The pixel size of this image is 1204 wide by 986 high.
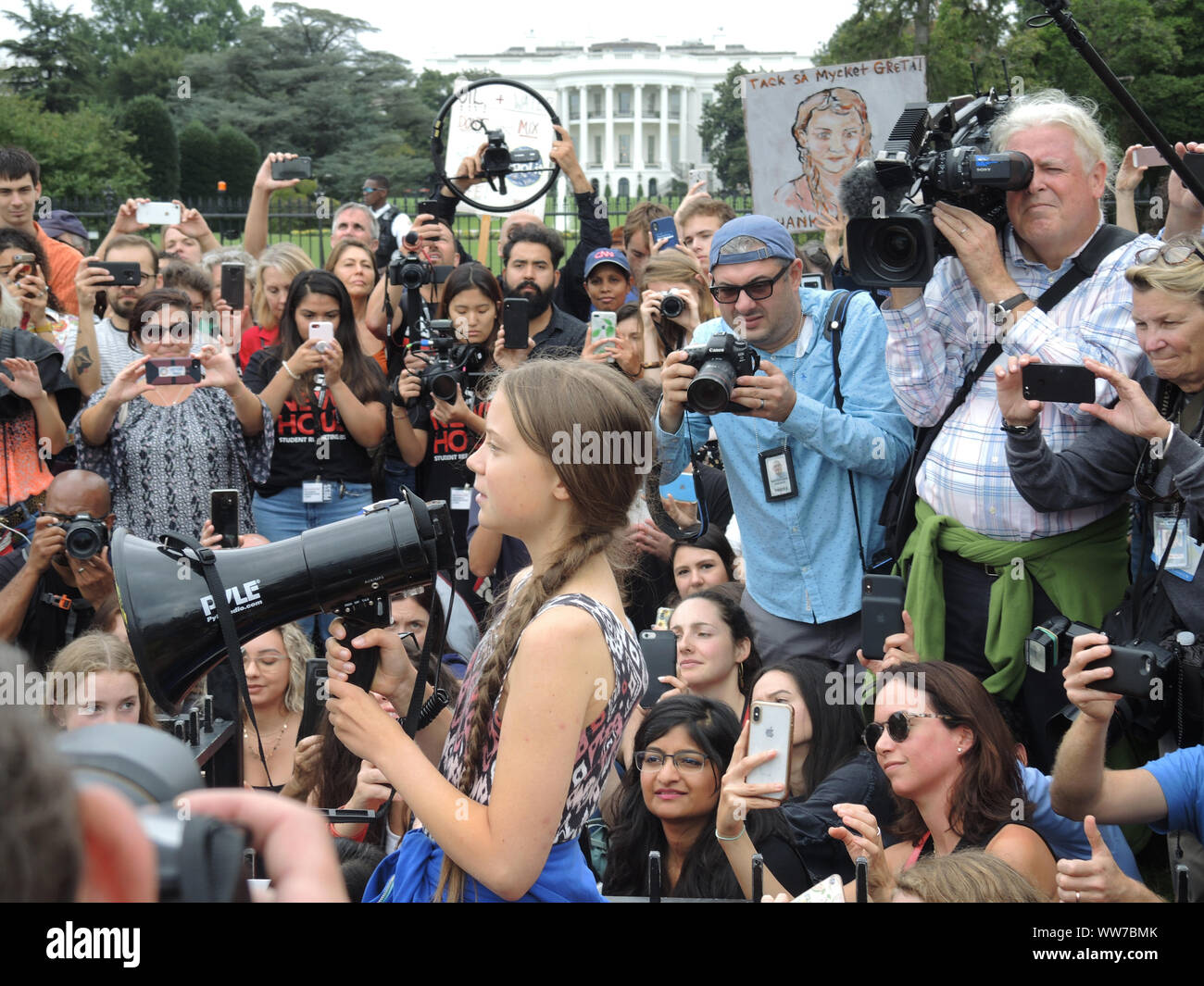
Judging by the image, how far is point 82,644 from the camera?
3916 millimetres

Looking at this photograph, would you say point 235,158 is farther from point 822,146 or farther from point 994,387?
point 994,387

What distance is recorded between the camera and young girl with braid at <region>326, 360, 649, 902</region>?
2.03 m

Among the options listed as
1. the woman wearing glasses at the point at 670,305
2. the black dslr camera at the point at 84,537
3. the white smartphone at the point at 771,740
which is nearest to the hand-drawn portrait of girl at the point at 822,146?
the woman wearing glasses at the point at 670,305

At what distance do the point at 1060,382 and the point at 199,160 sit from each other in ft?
86.3

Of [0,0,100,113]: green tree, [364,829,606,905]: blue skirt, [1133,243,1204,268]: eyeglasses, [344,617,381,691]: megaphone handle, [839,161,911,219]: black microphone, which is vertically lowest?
[364,829,606,905]: blue skirt

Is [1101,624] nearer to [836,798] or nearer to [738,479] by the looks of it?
[836,798]

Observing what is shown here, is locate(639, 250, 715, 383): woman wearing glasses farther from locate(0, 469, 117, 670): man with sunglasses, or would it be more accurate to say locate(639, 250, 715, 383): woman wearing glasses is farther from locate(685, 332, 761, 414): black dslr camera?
locate(0, 469, 117, 670): man with sunglasses

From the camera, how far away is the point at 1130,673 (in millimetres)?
2873

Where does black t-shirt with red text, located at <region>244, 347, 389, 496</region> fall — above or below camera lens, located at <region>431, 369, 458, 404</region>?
below

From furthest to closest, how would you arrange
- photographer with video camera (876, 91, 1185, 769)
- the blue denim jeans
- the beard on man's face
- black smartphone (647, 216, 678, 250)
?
1. black smartphone (647, 216, 678, 250)
2. the beard on man's face
3. the blue denim jeans
4. photographer with video camera (876, 91, 1185, 769)

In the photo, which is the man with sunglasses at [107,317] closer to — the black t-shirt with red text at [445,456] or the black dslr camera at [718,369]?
the black t-shirt with red text at [445,456]

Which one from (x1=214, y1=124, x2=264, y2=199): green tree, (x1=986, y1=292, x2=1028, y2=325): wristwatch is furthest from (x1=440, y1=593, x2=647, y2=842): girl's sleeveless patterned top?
(x1=214, y1=124, x2=264, y2=199): green tree

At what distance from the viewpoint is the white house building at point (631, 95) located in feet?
286

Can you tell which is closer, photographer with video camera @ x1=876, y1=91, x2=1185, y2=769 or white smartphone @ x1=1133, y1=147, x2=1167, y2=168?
photographer with video camera @ x1=876, y1=91, x2=1185, y2=769
